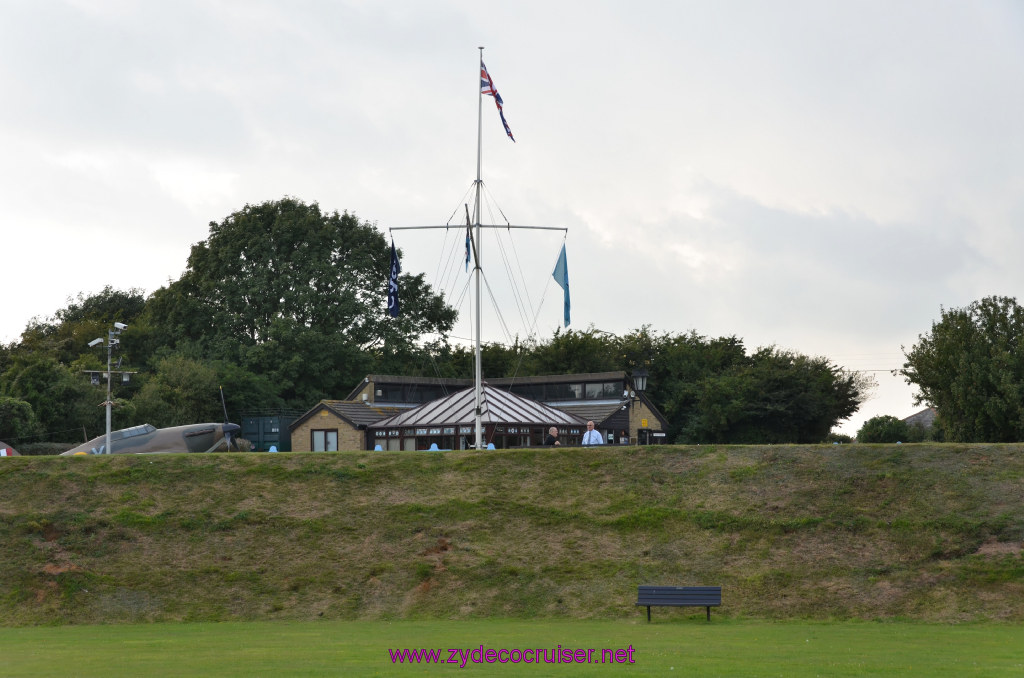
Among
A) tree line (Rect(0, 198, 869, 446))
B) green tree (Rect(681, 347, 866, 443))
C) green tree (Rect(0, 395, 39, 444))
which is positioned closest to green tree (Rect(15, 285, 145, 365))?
tree line (Rect(0, 198, 869, 446))

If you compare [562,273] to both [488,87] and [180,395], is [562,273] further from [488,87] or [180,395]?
[180,395]

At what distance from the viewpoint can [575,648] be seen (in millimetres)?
19344

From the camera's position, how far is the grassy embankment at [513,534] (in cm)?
2683

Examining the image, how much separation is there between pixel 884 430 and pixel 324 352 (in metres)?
36.3

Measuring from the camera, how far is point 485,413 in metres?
49.3

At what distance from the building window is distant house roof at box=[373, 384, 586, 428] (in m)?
2.96

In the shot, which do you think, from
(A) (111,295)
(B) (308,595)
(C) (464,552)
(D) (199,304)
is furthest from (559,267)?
(A) (111,295)

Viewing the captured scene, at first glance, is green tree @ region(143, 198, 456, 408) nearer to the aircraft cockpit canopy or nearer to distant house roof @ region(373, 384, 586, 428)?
distant house roof @ region(373, 384, 586, 428)

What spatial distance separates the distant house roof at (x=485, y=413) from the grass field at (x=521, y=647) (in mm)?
24316

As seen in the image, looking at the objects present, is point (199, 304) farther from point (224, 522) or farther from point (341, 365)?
point (224, 522)

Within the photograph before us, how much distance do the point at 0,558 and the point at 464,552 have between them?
12.9m

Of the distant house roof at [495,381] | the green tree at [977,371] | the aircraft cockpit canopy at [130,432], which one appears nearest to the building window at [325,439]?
the distant house roof at [495,381]

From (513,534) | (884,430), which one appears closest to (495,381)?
(884,430)

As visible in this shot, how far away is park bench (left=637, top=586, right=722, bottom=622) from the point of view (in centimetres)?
2366
